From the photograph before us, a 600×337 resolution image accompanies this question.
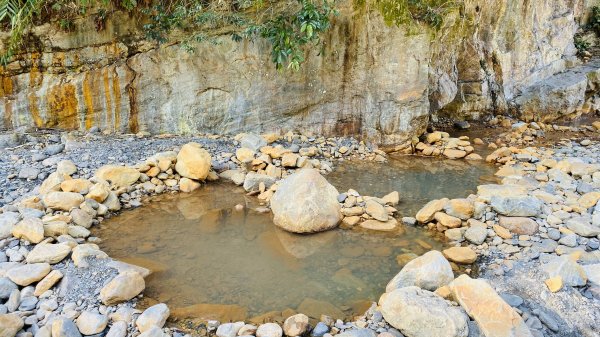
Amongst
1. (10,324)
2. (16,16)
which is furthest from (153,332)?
(16,16)

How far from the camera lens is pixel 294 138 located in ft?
22.2

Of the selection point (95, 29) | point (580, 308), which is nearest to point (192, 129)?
point (95, 29)

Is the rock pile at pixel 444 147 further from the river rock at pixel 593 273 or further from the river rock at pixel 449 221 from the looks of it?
the river rock at pixel 593 273

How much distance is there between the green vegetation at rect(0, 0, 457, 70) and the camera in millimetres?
5773

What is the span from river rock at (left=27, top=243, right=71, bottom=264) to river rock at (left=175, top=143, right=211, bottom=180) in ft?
6.40

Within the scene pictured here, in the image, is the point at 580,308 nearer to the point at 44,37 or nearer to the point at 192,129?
the point at 192,129

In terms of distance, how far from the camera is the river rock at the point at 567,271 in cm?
299

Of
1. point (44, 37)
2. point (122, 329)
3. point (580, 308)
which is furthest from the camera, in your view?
point (44, 37)

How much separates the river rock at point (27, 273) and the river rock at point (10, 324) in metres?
0.41

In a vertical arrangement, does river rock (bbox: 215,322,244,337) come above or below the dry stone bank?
below

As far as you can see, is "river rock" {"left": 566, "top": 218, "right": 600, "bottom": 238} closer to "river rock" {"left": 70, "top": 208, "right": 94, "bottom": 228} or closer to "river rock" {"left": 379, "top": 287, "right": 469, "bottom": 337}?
"river rock" {"left": 379, "top": 287, "right": 469, "bottom": 337}

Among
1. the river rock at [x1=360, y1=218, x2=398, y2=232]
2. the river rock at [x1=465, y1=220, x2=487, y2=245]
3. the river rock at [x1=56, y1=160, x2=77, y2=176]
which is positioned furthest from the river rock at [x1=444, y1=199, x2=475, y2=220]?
the river rock at [x1=56, y1=160, x2=77, y2=176]

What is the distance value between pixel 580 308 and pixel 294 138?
4610mm

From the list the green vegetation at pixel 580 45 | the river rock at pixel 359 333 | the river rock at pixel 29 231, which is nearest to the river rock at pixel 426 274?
the river rock at pixel 359 333
